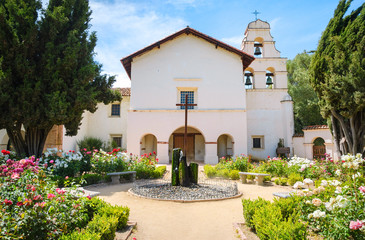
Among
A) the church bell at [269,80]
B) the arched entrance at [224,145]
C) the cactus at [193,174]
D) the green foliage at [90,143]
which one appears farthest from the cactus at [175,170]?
the church bell at [269,80]

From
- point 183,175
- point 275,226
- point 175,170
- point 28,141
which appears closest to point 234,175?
point 183,175

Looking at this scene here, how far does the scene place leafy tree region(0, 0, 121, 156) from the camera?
8.84m

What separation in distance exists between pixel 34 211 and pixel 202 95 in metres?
14.5

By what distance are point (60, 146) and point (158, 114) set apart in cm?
689

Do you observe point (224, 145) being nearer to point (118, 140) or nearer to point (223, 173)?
point (223, 173)

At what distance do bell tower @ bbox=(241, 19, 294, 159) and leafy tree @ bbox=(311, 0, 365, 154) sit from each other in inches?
327

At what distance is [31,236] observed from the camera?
2.97 metres

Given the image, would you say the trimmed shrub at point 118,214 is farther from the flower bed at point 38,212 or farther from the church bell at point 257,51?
the church bell at point 257,51

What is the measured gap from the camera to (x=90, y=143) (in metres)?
18.6

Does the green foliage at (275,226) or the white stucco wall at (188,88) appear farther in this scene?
the white stucco wall at (188,88)

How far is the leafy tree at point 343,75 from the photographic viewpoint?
8469 millimetres

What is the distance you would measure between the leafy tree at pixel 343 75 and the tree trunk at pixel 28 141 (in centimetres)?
1254

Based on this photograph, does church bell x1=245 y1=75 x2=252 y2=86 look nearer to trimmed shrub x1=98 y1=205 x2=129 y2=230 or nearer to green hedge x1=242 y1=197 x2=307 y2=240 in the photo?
green hedge x1=242 y1=197 x2=307 y2=240

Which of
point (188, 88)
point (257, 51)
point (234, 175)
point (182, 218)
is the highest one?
point (257, 51)
